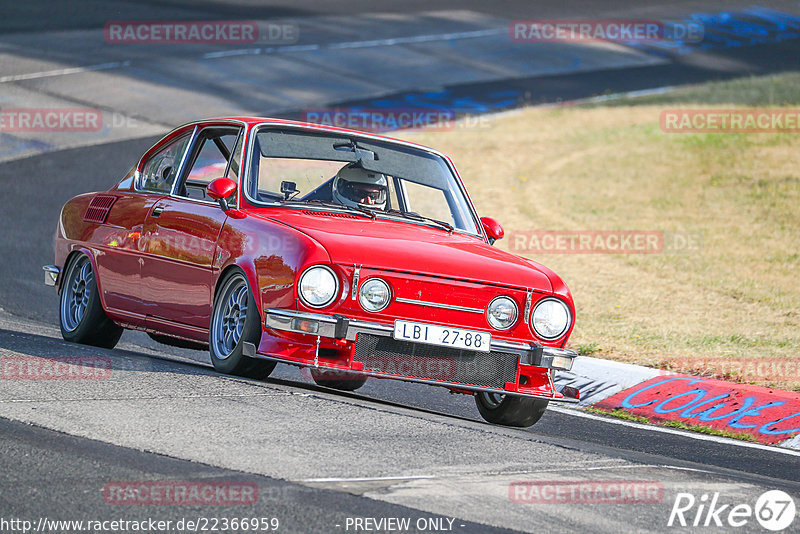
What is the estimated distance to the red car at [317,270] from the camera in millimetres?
6645

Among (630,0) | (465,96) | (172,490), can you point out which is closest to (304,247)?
(172,490)

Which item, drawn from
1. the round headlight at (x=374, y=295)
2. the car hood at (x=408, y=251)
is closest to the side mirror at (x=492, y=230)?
the car hood at (x=408, y=251)

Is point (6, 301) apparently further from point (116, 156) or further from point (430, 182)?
point (116, 156)

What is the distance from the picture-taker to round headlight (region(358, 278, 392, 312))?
21.8ft

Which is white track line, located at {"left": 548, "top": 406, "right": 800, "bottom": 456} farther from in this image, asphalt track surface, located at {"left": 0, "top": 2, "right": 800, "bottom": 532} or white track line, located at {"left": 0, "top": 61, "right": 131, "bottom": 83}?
white track line, located at {"left": 0, "top": 61, "right": 131, "bottom": 83}

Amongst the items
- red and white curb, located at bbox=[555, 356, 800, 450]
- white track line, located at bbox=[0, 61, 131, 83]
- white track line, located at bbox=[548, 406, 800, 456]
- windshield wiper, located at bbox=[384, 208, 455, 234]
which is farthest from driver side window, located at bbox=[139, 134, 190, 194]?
white track line, located at bbox=[0, 61, 131, 83]

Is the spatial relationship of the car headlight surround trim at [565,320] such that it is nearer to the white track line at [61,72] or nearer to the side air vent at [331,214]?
the side air vent at [331,214]

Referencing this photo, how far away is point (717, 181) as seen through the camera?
18609 millimetres

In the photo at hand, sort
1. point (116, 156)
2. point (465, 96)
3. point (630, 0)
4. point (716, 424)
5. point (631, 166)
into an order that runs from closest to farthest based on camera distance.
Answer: point (716, 424) → point (116, 156) → point (631, 166) → point (465, 96) → point (630, 0)

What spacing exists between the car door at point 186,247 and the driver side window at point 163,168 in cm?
15

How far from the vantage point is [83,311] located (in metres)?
8.77

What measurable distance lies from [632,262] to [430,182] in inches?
263

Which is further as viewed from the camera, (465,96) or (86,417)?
(465,96)

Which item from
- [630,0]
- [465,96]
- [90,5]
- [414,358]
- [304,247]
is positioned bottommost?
[414,358]
